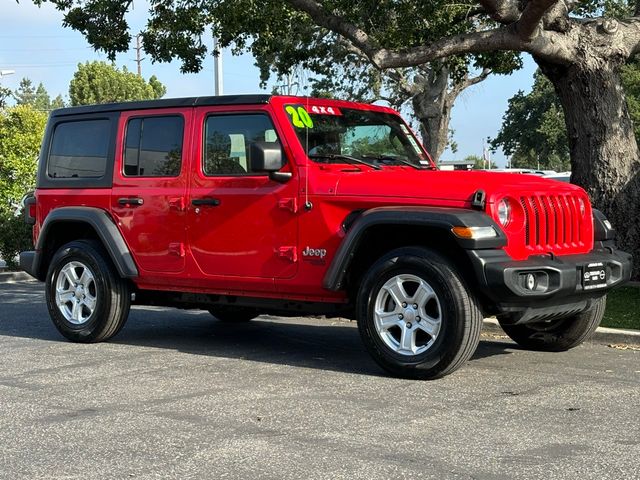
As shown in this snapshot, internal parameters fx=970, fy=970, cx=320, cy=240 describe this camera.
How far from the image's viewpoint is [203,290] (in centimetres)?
812

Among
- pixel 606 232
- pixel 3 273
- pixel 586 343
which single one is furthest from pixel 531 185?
pixel 3 273

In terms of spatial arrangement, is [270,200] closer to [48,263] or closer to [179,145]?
[179,145]

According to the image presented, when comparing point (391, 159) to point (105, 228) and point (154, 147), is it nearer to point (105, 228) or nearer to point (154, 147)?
point (154, 147)

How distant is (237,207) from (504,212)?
7.18ft

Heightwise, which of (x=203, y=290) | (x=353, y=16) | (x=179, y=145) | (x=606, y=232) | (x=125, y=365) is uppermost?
(x=353, y=16)

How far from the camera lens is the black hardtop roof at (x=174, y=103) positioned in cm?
786

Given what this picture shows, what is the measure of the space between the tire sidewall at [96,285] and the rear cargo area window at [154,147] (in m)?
0.84

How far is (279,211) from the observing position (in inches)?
295

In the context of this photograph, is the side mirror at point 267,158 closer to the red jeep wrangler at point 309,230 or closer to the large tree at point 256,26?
the red jeep wrangler at point 309,230

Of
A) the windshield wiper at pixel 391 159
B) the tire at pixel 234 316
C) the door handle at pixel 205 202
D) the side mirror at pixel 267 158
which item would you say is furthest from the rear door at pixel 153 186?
the tire at pixel 234 316

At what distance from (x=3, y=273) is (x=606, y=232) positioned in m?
11.9

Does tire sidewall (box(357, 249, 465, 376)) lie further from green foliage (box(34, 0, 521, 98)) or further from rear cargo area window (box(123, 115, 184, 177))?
green foliage (box(34, 0, 521, 98))

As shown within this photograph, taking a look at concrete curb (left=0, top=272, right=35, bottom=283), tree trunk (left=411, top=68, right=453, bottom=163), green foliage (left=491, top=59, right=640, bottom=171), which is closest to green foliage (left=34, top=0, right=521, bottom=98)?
concrete curb (left=0, top=272, right=35, bottom=283)

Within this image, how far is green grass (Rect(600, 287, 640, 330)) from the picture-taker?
9.71m
